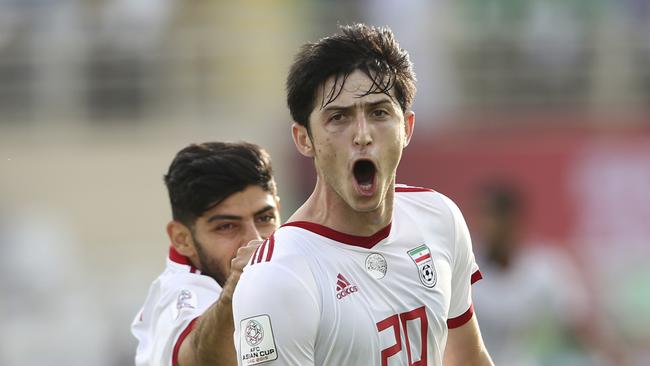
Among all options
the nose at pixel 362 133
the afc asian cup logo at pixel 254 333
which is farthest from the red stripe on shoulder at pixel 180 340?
the nose at pixel 362 133

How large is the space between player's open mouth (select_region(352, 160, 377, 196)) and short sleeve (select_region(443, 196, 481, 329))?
0.51 m

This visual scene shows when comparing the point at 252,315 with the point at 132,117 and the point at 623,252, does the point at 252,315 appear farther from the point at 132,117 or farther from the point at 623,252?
the point at 132,117

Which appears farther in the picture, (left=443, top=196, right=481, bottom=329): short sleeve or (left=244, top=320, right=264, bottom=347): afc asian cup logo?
(left=443, top=196, right=481, bottom=329): short sleeve

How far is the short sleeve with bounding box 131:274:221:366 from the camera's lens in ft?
18.4

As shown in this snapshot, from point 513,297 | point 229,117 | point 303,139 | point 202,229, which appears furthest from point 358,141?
point 229,117

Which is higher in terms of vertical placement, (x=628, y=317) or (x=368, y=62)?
(x=368, y=62)

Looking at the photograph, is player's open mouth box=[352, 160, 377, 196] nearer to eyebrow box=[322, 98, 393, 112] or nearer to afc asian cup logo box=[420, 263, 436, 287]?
eyebrow box=[322, 98, 393, 112]

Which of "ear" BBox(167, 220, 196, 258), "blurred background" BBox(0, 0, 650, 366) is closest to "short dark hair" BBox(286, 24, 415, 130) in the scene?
"ear" BBox(167, 220, 196, 258)

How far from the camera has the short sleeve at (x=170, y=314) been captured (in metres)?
5.60

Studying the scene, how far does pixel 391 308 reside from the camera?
473cm

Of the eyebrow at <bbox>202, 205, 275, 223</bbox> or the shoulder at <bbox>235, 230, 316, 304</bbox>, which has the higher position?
the shoulder at <bbox>235, 230, 316, 304</bbox>

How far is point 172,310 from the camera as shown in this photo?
571 centimetres

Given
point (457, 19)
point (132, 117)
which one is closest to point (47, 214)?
point (132, 117)

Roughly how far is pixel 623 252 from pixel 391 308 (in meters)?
10.8
